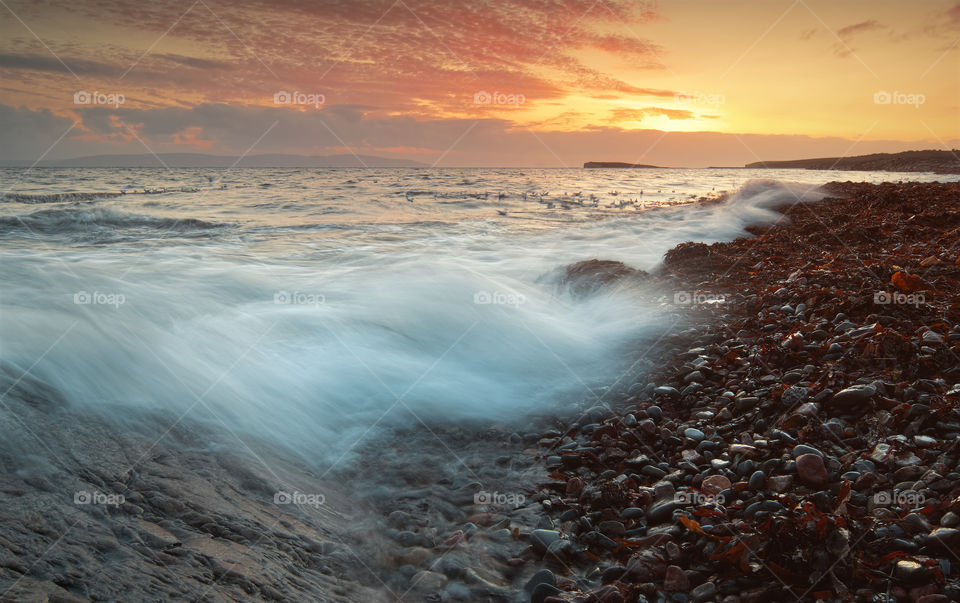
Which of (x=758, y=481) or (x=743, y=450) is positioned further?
(x=743, y=450)

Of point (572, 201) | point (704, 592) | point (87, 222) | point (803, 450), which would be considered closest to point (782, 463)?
point (803, 450)

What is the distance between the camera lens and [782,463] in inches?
122

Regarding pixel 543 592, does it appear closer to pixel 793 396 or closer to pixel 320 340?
pixel 793 396

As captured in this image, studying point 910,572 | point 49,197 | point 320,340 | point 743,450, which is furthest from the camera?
point 49,197

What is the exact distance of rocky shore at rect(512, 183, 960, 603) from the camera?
2.41 metres

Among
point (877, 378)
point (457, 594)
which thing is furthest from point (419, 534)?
point (877, 378)

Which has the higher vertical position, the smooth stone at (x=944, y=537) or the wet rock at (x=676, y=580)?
the smooth stone at (x=944, y=537)

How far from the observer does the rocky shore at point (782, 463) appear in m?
2.41

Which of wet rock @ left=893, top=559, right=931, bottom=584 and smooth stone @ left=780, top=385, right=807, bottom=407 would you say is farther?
smooth stone @ left=780, top=385, right=807, bottom=407

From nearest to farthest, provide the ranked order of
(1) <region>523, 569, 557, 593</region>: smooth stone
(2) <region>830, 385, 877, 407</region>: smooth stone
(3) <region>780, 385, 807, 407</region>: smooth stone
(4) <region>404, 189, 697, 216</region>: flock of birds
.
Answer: (1) <region>523, 569, 557, 593</region>: smooth stone → (2) <region>830, 385, 877, 407</region>: smooth stone → (3) <region>780, 385, 807, 407</region>: smooth stone → (4) <region>404, 189, 697, 216</region>: flock of birds

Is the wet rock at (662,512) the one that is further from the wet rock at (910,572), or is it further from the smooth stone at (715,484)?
the wet rock at (910,572)

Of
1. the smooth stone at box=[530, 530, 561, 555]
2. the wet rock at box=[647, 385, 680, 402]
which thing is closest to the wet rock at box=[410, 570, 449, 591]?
the smooth stone at box=[530, 530, 561, 555]

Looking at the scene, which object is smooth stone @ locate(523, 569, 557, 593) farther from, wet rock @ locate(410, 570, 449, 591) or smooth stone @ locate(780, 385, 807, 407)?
smooth stone @ locate(780, 385, 807, 407)

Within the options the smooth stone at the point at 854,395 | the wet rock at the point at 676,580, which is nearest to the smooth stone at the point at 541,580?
the wet rock at the point at 676,580
